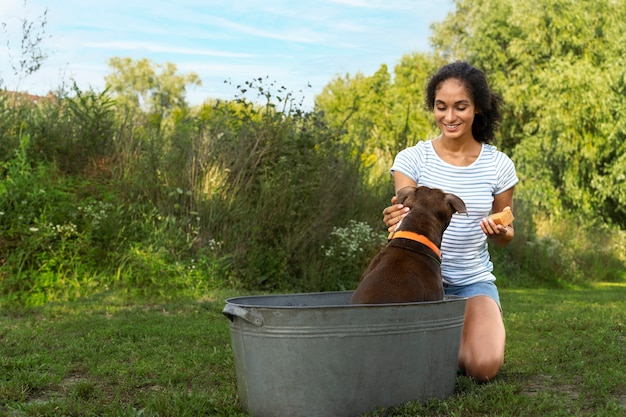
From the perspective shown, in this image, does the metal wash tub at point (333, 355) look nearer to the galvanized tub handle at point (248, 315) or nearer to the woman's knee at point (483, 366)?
the galvanized tub handle at point (248, 315)

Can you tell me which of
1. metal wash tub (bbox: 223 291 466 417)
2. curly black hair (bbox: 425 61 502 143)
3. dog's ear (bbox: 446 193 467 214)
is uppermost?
curly black hair (bbox: 425 61 502 143)

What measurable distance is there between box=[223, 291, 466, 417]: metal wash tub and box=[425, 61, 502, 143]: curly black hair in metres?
1.46

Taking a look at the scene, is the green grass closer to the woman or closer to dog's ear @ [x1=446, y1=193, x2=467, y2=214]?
the woman

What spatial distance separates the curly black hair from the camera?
4.22 metres

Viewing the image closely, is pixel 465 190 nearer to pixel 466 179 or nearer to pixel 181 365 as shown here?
pixel 466 179

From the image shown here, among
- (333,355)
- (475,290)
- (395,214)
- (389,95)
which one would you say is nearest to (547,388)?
(475,290)

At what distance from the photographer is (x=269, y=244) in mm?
8484

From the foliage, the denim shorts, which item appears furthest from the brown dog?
the foliage

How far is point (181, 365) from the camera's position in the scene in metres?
4.42

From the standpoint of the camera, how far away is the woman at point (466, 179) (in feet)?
13.5

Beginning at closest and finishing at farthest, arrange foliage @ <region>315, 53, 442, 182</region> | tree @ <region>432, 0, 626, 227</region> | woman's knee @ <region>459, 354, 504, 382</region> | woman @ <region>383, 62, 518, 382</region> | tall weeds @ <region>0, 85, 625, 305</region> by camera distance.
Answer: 1. woman's knee @ <region>459, 354, 504, 382</region>
2. woman @ <region>383, 62, 518, 382</region>
3. tall weeds @ <region>0, 85, 625, 305</region>
4. tree @ <region>432, 0, 626, 227</region>
5. foliage @ <region>315, 53, 442, 182</region>

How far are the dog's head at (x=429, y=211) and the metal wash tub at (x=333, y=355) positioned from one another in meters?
0.39

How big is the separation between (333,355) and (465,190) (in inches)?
Answer: 59.8

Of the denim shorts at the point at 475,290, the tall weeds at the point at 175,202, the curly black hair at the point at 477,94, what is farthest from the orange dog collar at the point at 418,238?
the tall weeds at the point at 175,202
